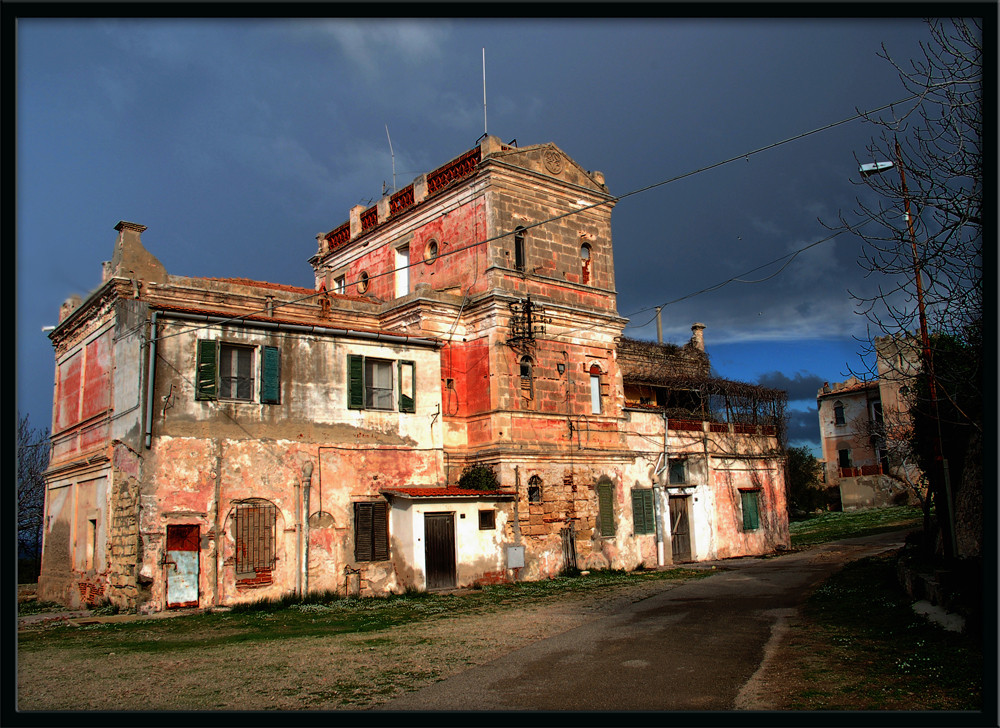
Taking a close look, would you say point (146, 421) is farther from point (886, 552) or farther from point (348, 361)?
point (886, 552)

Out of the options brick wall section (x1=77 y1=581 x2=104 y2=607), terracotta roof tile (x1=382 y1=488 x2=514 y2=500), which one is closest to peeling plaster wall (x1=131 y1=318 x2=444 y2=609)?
terracotta roof tile (x1=382 y1=488 x2=514 y2=500)

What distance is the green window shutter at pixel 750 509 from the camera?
1195 inches

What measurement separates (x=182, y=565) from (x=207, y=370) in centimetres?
453

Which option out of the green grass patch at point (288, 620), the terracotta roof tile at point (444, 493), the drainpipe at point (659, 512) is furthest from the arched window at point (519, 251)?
the green grass patch at point (288, 620)

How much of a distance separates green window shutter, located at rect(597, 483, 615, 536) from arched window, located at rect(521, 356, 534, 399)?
164 inches

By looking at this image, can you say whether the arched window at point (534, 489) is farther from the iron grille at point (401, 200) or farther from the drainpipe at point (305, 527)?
the iron grille at point (401, 200)

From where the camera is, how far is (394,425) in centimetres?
2103

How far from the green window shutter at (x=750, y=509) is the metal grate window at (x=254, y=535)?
64.6ft

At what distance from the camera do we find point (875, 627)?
11.6m

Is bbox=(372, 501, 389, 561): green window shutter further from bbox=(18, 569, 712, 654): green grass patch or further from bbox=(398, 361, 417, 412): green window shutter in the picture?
bbox=(398, 361, 417, 412): green window shutter

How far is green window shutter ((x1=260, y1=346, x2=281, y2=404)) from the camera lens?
18688 millimetres

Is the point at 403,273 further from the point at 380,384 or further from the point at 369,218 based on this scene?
the point at 380,384

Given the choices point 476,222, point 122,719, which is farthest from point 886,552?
point 122,719

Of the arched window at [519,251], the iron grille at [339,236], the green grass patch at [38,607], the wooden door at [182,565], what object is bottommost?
the green grass patch at [38,607]
